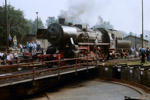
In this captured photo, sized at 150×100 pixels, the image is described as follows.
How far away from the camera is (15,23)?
38.0 metres

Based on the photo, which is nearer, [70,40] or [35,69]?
[35,69]

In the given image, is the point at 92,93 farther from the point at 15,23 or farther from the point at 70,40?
the point at 15,23

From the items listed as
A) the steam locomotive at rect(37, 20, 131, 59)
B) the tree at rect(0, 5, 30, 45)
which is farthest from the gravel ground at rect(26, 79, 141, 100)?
the tree at rect(0, 5, 30, 45)

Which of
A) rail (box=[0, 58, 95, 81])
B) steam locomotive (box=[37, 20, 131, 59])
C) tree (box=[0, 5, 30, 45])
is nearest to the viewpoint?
rail (box=[0, 58, 95, 81])

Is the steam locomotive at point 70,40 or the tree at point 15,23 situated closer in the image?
the steam locomotive at point 70,40

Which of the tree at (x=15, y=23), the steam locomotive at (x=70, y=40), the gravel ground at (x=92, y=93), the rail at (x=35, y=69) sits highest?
the tree at (x=15, y=23)

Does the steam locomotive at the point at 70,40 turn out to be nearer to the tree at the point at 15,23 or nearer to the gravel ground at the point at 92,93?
the gravel ground at the point at 92,93

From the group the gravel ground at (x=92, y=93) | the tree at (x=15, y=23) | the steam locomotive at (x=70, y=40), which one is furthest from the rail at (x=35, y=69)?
the tree at (x=15, y=23)

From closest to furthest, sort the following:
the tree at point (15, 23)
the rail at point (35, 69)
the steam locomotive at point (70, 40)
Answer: the rail at point (35, 69) → the steam locomotive at point (70, 40) → the tree at point (15, 23)

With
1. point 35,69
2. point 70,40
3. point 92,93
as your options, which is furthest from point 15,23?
point 92,93

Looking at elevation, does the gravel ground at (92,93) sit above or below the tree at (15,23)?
below

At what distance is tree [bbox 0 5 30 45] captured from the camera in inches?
1395

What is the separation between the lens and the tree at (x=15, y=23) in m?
35.4

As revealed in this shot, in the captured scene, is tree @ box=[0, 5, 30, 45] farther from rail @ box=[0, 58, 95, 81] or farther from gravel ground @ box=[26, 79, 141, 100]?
gravel ground @ box=[26, 79, 141, 100]
